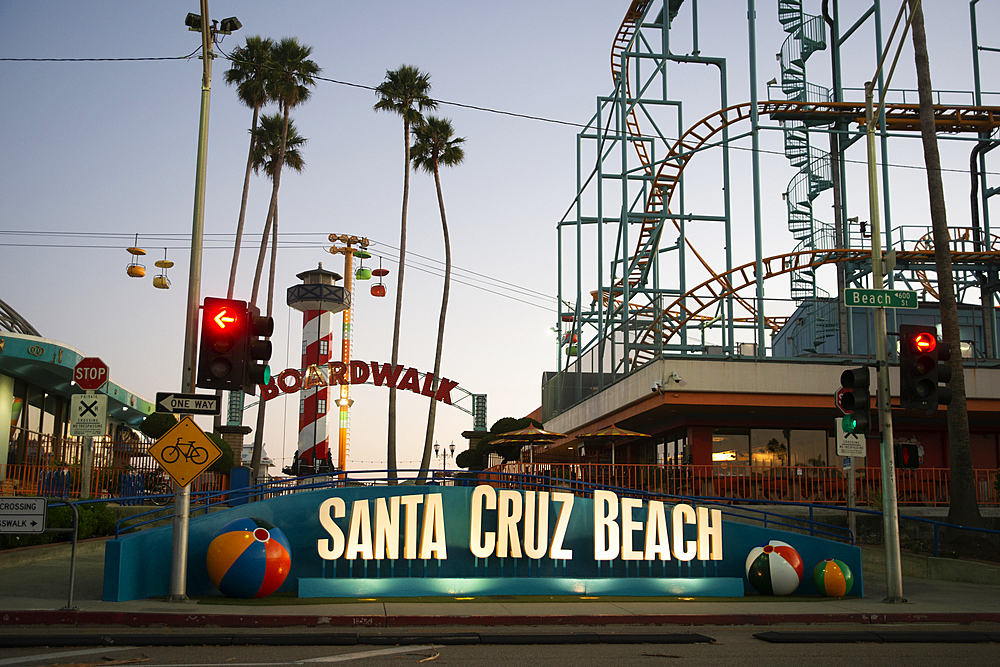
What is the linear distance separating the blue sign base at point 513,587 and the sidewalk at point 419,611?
37 centimetres

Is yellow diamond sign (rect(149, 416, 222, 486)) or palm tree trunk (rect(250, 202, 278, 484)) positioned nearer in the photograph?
yellow diamond sign (rect(149, 416, 222, 486))

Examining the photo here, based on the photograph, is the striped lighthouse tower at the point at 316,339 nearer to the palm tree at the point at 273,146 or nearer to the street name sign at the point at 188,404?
the palm tree at the point at 273,146

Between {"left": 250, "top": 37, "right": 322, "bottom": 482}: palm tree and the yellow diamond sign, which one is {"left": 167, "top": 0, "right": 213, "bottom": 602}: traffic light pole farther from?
{"left": 250, "top": 37, "right": 322, "bottom": 482}: palm tree

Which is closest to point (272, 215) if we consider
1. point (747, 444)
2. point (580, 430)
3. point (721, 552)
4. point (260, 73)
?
point (260, 73)

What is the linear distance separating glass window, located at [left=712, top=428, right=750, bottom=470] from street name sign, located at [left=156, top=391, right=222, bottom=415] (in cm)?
1886

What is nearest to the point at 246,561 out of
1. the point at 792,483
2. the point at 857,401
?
the point at 857,401

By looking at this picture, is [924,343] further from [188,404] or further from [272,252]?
[272,252]

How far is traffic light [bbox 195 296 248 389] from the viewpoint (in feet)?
42.8

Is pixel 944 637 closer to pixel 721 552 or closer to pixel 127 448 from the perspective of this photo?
pixel 721 552

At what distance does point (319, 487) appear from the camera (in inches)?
649

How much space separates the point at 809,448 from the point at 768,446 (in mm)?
1416

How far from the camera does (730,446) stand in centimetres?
2903

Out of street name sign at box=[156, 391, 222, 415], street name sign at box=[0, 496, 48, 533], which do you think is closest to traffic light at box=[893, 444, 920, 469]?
street name sign at box=[156, 391, 222, 415]

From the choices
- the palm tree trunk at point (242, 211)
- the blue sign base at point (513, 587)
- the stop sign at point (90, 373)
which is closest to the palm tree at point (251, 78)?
the palm tree trunk at point (242, 211)
